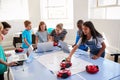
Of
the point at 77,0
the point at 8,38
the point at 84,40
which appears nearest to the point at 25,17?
the point at 8,38

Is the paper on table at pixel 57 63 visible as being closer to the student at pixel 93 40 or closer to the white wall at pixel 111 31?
the student at pixel 93 40

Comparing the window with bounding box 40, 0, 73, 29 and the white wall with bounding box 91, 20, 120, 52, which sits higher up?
the window with bounding box 40, 0, 73, 29

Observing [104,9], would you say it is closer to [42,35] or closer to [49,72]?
[42,35]

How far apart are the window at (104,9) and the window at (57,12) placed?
0.83 meters

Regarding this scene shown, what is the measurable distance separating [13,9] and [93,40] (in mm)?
4077

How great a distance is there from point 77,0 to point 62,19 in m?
0.91

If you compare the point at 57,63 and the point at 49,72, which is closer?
the point at 49,72

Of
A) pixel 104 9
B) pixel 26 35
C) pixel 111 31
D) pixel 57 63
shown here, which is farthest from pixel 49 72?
pixel 104 9

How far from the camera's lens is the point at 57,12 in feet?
18.9

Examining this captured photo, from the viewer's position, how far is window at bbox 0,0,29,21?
17.9ft

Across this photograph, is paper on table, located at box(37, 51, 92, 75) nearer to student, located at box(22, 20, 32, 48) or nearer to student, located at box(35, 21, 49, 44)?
student, located at box(22, 20, 32, 48)

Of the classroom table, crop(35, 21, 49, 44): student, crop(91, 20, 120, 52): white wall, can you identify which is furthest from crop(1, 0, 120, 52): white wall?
the classroom table

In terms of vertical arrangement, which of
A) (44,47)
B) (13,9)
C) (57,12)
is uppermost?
(13,9)

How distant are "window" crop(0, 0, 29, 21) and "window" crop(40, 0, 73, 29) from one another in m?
0.62
